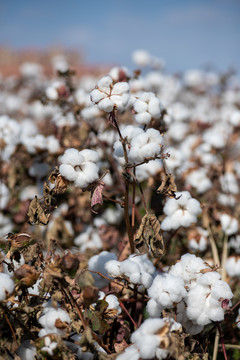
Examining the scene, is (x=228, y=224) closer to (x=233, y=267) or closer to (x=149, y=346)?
(x=233, y=267)

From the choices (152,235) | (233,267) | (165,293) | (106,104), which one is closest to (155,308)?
(165,293)

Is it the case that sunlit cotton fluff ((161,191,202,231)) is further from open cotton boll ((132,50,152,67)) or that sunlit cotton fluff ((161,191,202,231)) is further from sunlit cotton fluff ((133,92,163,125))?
open cotton boll ((132,50,152,67))

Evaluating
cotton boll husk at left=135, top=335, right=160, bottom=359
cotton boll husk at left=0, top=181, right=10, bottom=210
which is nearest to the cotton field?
cotton boll husk at left=135, top=335, right=160, bottom=359

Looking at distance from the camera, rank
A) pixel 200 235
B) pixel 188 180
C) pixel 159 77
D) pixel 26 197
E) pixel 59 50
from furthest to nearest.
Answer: pixel 59 50 < pixel 159 77 < pixel 26 197 < pixel 188 180 < pixel 200 235

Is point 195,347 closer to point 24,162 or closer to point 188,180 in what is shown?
point 188,180

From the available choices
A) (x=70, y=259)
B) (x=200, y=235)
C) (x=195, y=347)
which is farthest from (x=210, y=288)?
(x=200, y=235)

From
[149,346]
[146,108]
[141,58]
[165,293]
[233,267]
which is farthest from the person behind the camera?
[141,58]

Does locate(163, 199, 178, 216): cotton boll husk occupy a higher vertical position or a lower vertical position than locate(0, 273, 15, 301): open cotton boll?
lower
